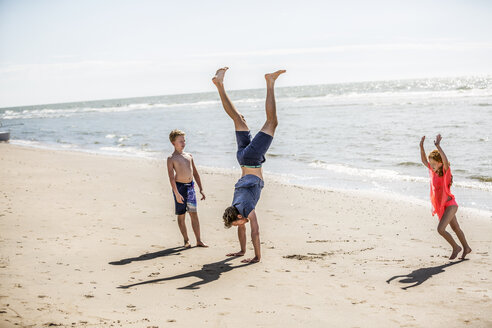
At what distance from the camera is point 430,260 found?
6105 millimetres

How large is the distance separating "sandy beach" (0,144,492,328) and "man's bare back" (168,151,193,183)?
40.0 inches

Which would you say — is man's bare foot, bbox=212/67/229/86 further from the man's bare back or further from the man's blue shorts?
the man's bare back

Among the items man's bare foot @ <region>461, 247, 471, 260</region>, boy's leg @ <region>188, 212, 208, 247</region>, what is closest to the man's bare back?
boy's leg @ <region>188, 212, 208, 247</region>

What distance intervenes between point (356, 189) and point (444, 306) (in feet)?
22.1

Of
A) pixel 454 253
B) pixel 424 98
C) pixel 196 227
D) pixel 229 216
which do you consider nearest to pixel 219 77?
pixel 229 216

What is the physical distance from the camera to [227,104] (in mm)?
6098

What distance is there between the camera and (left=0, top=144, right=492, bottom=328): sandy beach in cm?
434

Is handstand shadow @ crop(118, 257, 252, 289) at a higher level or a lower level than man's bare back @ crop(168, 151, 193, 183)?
lower

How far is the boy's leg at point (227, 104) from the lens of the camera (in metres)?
5.94

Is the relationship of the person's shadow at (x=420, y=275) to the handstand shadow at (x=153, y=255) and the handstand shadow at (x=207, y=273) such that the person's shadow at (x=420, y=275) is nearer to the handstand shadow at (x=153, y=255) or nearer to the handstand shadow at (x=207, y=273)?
the handstand shadow at (x=207, y=273)

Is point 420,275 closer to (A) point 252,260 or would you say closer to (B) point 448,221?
(B) point 448,221

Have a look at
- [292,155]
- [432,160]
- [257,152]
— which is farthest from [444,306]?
[292,155]

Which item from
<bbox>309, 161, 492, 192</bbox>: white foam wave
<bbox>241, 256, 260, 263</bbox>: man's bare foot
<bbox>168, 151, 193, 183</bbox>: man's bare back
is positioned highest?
<bbox>168, 151, 193, 183</bbox>: man's bare back

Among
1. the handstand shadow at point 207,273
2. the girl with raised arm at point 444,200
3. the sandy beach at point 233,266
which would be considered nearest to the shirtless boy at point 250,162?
the handstand shadow at point 207,273
